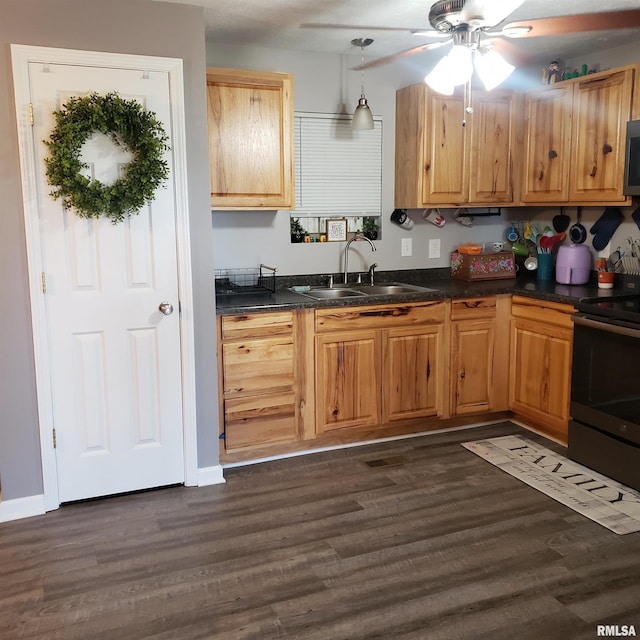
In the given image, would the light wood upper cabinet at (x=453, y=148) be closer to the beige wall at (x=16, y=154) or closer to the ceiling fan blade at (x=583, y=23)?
the beige wall at (x=16, y=154)

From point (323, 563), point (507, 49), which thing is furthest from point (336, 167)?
point (323, 563)

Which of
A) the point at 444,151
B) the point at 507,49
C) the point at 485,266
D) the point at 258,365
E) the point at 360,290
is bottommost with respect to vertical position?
the point at 258,365

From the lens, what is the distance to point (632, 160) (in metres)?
3.50

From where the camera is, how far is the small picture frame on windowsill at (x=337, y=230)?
4199 millimetres

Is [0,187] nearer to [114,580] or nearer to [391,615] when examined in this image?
[114,580]

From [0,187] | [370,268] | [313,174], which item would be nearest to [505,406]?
[370,268]

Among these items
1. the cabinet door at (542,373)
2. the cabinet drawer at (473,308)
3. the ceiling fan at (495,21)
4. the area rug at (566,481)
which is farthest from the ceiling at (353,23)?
the area rug at (566,481)

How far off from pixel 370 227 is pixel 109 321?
1.97m

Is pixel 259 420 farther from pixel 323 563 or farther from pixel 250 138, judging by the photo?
pixel 250 138

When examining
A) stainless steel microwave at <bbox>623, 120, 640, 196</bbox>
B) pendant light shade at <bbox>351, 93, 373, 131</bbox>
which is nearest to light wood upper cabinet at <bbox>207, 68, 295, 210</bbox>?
pendant light shade at <bbox>351, 93, 373, 131</bbox>

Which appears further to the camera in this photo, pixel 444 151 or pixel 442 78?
pixel 444 151

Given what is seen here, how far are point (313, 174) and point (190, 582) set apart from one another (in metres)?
2.57

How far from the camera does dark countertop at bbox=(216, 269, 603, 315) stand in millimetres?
3454

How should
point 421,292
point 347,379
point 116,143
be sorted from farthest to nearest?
point 421,292 → point 347,379 → point 116,143
